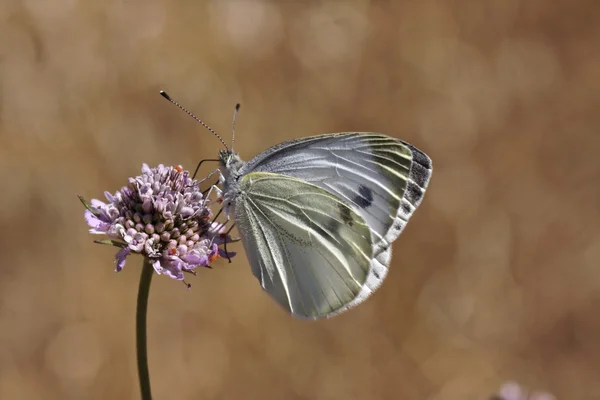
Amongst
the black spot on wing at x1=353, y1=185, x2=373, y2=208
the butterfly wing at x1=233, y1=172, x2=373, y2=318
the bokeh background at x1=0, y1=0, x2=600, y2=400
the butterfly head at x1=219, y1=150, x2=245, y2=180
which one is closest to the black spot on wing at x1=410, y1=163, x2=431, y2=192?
the black spot on wing at x1=353, y1=185, x2=373, y2=208

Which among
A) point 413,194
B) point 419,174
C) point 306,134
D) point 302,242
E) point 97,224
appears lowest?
point 306,134

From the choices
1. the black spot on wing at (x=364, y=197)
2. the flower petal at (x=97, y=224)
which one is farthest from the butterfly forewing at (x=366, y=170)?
the flower petal at (x=97, y=224)

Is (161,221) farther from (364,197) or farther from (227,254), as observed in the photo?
(364,197)

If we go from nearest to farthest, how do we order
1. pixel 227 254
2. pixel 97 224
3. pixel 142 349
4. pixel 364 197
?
pixel 142 349 < pixel 97 224 < pixel 227 254 < pixel 364 197

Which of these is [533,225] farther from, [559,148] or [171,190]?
[171,190]

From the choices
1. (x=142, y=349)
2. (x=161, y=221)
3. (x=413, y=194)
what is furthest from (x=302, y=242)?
(x=142, y=349)

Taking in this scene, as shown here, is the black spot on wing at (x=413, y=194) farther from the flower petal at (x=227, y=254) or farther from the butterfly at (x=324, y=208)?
the flower petal at (x=227, y=254)

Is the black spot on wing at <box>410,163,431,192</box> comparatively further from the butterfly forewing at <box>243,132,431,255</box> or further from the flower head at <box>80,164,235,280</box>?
the flower head at <box>80,164,235,280</box>
